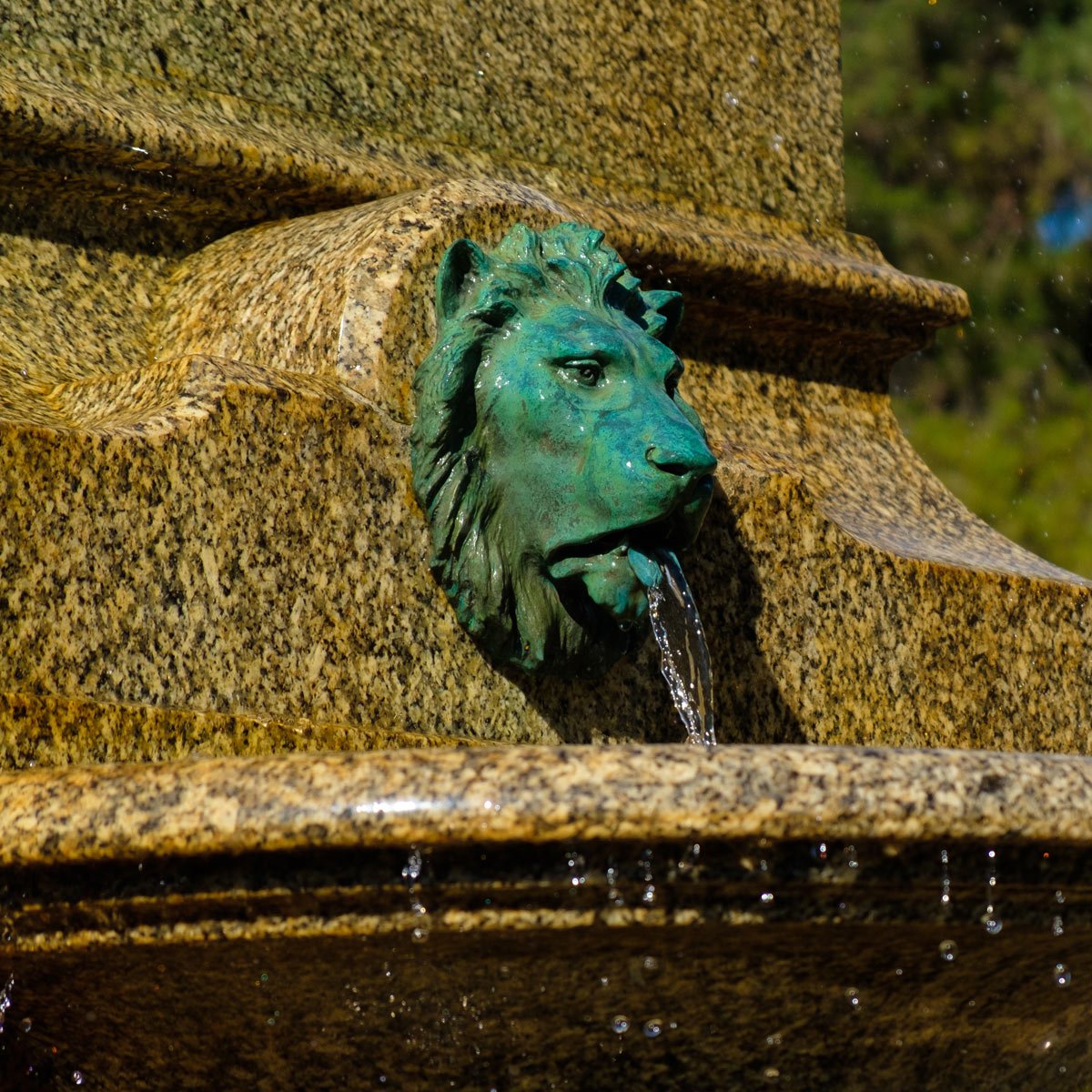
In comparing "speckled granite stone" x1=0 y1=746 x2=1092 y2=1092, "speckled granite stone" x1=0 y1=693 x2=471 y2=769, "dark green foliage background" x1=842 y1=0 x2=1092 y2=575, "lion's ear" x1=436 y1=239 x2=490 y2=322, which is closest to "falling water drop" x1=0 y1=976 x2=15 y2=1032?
"speckled granite stone" x1=0 y1=746 x2=1092 y2=1092

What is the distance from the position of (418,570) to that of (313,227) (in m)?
0.80

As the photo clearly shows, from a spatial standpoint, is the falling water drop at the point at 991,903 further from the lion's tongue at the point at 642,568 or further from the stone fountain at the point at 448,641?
the lion's tongue at the point at 642,568

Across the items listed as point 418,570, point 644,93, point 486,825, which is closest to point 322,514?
point 418,570

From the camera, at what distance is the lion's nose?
3.39 m

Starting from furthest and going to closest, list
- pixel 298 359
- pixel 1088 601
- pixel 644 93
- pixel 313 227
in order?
pixel 644 93, pixel 1088 601, pixel 313 227, pixel 298 359

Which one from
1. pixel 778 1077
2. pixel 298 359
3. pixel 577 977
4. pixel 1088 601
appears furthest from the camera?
pixel 1088 601

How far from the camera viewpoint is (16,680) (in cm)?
309

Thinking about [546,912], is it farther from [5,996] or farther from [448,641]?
[448,641]

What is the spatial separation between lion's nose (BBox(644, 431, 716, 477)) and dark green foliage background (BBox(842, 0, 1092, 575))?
12.2 metres

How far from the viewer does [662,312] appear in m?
3.97

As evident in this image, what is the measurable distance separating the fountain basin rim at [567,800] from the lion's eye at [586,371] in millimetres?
1196

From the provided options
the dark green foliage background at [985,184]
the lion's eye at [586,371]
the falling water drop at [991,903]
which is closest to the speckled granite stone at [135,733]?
the lion's eye at [586,371]

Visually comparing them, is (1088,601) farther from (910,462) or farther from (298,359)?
(298,359)

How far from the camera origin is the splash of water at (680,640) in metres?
3.59
